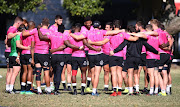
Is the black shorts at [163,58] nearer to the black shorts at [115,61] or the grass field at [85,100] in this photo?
the grass field at [85,100]

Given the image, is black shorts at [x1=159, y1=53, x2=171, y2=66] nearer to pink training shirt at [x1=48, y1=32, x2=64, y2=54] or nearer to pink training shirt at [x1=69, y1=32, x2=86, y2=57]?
pink training shirt at [x1=69, y1=32, x2=86, y2=57]

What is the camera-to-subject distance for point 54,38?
540 inches

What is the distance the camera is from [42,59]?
Answer: 13578mm

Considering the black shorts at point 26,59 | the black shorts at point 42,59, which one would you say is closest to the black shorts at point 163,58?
the black shorts at point 42,59

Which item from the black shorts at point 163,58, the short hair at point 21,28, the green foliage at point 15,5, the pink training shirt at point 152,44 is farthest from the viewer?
the green foliage at point 15,5

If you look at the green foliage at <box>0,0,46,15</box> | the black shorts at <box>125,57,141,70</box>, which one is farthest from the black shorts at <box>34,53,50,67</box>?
the green foliage at <box>0,0,46,15</box>

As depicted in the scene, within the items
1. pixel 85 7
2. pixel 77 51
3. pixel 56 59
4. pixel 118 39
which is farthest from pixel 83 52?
pixel 85 7

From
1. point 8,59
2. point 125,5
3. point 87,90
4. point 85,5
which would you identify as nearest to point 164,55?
point 87,90

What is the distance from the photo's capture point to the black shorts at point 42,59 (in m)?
13.6

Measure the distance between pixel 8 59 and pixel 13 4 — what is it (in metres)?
13.5

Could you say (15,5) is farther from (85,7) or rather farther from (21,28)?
(21,28)

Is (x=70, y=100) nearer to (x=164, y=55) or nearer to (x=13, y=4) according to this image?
(x=164, y=55)

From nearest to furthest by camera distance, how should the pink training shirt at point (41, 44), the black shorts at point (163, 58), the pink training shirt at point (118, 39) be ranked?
the pink training shirt at point (41, 44) < the pink training shirt at point (118, 39) < the black shorts at point (163, 58)

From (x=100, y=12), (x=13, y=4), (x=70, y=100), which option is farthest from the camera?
(x=100, y=12)
